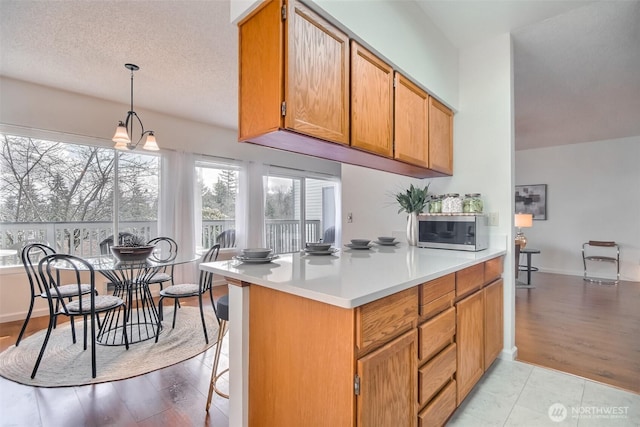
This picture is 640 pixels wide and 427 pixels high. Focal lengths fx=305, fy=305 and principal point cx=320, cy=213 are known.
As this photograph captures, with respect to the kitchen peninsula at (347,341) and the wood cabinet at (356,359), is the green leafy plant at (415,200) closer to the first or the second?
the kitchen peninsula at (347,341)

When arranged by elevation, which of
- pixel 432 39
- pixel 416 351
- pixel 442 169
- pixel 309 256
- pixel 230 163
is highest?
pixel 432 39

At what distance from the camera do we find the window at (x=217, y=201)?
16.0 feet

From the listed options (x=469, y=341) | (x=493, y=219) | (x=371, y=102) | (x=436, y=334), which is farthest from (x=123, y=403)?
(x=493, y=219)

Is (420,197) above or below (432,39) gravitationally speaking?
below

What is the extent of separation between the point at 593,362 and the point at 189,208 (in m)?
4.81

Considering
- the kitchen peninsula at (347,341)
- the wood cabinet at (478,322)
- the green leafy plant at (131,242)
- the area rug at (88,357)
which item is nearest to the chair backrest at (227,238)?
the area rug at (88,357)

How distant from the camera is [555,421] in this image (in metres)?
1.70

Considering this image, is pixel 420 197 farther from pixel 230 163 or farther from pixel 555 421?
pixel 230 163

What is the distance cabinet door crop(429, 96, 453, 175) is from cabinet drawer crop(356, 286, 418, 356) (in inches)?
58.8

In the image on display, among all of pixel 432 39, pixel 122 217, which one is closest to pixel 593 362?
pixel 432 39

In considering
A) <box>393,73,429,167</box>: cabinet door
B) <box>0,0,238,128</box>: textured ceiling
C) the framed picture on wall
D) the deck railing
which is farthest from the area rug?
the framed picture on wall

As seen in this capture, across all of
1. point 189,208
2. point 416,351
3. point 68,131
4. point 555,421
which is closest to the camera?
point 416,351

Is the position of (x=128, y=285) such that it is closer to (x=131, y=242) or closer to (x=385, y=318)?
(x=131, y=242)

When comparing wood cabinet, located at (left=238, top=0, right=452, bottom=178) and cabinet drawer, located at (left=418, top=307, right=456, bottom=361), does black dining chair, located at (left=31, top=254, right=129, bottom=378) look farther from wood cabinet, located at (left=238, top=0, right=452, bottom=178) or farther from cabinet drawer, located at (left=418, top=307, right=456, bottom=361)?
cabinet drawer, located at (left=418, top=307, right=456, bottom=361)
